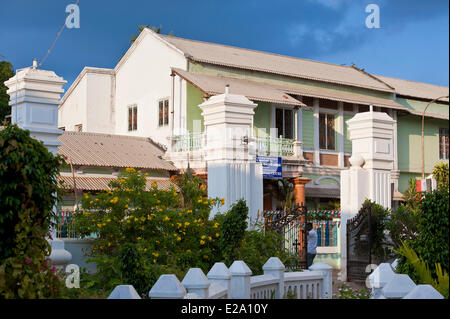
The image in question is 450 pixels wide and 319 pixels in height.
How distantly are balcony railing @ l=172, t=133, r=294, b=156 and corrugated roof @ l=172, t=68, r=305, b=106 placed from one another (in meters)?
1.48

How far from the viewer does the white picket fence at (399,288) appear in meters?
5.09

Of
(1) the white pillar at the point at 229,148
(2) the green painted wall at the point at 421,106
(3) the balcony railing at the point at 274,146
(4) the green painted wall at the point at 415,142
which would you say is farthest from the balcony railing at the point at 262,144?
(1) the white pillar at the point at 229,148

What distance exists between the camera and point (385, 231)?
13.1 meters

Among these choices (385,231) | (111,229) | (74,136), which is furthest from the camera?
(74,136)

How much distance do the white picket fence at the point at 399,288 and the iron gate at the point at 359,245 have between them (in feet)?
17.4

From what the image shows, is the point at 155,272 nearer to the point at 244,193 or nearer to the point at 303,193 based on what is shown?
the point at 244,193

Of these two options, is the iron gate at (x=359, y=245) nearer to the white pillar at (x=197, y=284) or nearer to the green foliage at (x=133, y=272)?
the green foliage at (x=133, y=272)

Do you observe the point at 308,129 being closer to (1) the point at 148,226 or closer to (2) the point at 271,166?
(2) the point at 271,166

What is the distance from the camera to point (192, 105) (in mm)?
25266

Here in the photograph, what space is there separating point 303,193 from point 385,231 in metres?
12.1

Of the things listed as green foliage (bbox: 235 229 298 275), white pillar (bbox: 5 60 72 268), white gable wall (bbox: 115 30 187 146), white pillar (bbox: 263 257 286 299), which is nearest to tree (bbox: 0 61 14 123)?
white gable wall (bbox: 115 30 187 146)

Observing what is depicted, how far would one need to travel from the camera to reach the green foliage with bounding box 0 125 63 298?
5383 mm

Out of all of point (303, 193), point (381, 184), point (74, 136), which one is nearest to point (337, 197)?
point (303, 193)

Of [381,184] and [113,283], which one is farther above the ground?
[381,184]
